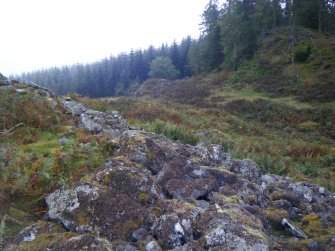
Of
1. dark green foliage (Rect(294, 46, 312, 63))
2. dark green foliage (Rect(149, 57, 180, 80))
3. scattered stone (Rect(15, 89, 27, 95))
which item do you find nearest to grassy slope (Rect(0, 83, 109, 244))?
scattered stone (Rect(15, 89, 27, 95))

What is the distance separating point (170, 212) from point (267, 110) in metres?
24.3

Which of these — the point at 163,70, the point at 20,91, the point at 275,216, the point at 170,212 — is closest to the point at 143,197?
the point at 170,212

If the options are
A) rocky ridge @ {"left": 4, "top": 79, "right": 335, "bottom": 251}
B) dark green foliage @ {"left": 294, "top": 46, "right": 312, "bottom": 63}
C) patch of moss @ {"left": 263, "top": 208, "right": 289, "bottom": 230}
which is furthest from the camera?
dark green foliage @ {"left": 294, "top": 46, "right": 312, "bottom": 63}

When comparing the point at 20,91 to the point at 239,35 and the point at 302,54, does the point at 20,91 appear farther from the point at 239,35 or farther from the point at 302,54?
the point at 239,35

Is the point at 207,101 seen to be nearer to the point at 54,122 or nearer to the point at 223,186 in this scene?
the point at 54,122

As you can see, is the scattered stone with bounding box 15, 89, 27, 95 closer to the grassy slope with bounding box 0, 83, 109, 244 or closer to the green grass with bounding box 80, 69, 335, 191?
the grassy slope with bounding box 0, 83, 109, 244

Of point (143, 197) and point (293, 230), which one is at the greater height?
point (143, 197)

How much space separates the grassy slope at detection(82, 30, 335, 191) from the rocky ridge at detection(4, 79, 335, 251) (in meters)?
4.12

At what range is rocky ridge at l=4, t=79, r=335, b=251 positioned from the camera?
3.65 m

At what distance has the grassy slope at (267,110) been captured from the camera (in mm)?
11945

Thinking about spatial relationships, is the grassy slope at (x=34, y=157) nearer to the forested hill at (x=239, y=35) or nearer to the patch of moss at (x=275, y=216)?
the patch of moss at (x=275, y=216)

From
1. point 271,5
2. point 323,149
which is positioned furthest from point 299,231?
point 271,5

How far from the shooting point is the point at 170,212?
4.15m

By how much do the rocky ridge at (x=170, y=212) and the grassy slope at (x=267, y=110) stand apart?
412 centimetres
